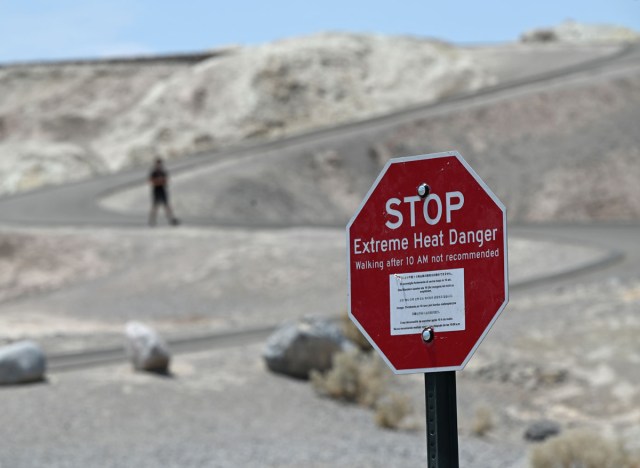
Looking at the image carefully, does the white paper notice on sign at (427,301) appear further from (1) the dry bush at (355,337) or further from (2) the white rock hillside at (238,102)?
(2) the white rock hillside at (238,102)

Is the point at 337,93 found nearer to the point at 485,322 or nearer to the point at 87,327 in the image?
the point at 87,327

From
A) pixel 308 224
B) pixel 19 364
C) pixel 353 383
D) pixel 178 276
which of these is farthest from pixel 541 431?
pixel 308 224

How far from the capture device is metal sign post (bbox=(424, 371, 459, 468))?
4699mm

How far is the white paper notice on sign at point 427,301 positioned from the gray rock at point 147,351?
52.3ft

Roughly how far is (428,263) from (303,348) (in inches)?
655

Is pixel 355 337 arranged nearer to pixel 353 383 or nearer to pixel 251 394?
pixel 353 383

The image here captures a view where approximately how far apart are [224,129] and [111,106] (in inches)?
566

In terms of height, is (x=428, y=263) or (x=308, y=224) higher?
(x=428, y=263)

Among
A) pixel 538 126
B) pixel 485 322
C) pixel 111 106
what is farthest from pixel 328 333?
pixel 111 106

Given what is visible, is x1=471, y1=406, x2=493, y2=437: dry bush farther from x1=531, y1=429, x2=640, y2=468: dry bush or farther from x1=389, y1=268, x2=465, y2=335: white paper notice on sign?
x1=389, y1=268, x2=465, y2=335: white paper notice on sign

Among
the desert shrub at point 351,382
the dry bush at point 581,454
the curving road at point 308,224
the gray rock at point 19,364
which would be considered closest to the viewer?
the dry bush at point 581,454

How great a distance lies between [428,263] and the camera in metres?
4.79

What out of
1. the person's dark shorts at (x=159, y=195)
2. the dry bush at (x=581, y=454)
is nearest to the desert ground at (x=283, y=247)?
the dry bush at (x=581, y=454)

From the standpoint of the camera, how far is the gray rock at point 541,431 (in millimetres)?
19031
